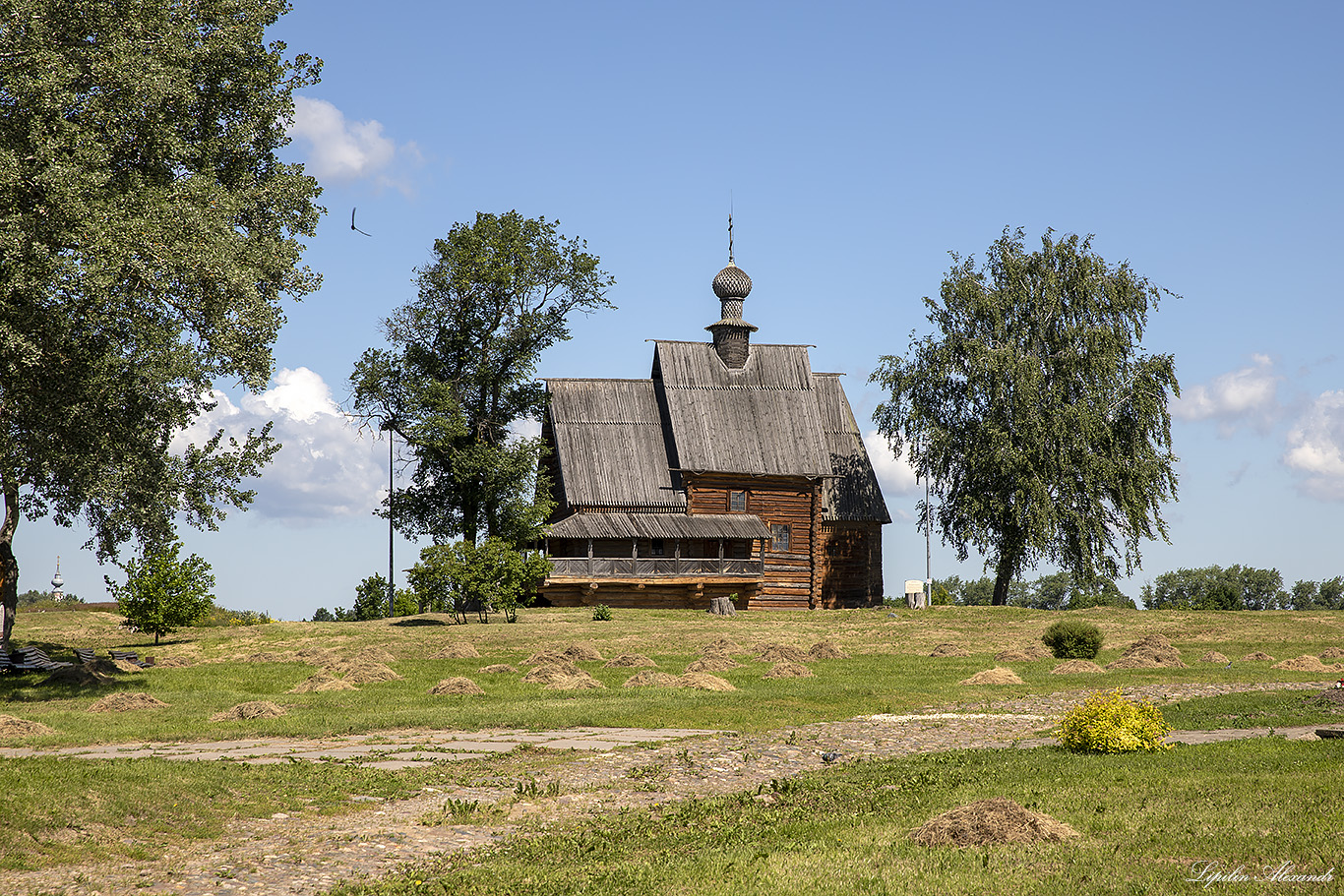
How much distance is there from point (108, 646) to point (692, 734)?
991 inches

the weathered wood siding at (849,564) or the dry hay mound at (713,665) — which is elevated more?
the weathered wood siding at (849,564)

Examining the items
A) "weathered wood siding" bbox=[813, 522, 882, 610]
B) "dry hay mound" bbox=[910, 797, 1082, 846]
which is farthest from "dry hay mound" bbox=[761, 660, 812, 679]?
"weathered wood siding" bbox=[813, 522, 882, 610]

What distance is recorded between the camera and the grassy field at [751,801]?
9734 mm

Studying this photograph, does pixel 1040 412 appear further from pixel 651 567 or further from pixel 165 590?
pixel 165 590

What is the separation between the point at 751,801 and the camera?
1273cm

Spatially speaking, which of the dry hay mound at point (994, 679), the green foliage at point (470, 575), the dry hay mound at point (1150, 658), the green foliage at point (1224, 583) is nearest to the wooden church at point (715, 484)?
the green foliage at point (470, 575)

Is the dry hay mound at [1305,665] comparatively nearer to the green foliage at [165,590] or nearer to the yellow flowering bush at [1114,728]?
the yellow flowering bush at [1114,728]

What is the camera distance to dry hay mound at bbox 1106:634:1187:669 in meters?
27.2

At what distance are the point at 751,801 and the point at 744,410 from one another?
3997 cm

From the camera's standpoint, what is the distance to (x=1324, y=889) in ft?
28.3

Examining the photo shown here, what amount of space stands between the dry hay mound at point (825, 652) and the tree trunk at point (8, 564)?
2014cm

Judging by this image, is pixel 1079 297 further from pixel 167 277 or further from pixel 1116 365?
pixel 167 277

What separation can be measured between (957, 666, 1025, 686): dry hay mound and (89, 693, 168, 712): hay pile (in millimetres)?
16233

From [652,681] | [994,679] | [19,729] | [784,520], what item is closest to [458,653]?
[652,681]
